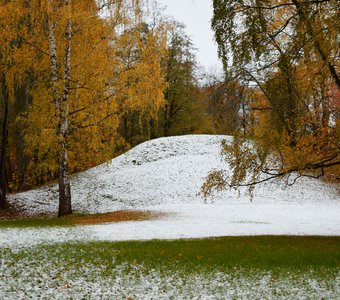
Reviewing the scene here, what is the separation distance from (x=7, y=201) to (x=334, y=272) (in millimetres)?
20571

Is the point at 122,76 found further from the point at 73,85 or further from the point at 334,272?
the point at 334,272

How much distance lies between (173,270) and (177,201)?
1709cm

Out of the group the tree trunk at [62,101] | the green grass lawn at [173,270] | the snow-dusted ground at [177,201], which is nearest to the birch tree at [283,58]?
the green grass lawn at [173,270]

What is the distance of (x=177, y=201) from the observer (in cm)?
2734

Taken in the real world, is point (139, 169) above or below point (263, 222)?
above

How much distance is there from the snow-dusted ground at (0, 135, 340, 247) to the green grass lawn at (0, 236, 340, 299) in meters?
2.11

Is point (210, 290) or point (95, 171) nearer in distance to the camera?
point (210, 290)

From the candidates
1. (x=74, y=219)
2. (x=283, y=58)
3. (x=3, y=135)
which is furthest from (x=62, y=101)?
(x=283, y=58)

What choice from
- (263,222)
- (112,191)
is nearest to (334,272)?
(263,222)

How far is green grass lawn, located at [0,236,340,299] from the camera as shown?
8695mm

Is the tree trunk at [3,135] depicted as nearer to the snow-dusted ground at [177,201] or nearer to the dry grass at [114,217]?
the snow-dusted ground at [177,201]

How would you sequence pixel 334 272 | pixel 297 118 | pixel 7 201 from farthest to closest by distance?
pixel 7 201
pixel 297 118
pixel 334 272

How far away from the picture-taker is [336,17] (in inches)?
430

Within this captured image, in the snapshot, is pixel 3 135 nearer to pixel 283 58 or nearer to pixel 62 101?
pixel 62 101
